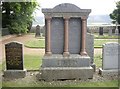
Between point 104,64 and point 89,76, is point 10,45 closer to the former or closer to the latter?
point 89,76

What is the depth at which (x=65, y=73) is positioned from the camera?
8391mm

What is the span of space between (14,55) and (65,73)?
2010 millimetres

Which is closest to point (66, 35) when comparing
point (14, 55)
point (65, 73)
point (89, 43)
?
point (65, 73)

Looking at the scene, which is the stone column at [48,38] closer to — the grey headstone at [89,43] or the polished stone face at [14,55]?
the polished stone face at [14,55]

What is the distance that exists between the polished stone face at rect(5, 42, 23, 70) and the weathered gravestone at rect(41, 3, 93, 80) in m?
0.93

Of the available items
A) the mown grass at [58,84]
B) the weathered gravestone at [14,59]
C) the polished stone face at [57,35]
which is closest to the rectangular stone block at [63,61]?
the polished stone face at [57,35]

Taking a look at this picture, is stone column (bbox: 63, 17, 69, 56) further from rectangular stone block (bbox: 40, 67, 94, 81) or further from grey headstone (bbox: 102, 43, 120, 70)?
grey headstone (bbox: 102, 43, 120, 70)

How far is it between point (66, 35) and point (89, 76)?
1.70m

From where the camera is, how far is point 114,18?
39.8 m

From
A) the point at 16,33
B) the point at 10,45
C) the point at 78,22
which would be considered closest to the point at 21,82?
the point at 10,45

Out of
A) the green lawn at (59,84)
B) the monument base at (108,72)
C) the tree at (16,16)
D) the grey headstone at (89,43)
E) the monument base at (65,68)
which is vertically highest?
the tree at (16,16)

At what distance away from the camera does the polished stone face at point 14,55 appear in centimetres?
870

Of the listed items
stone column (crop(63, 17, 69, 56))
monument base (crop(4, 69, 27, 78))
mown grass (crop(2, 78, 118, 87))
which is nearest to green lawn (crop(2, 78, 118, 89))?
mown grass (crop(2, 78, 118, 87))

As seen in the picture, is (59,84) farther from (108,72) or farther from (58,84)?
(108,72)
